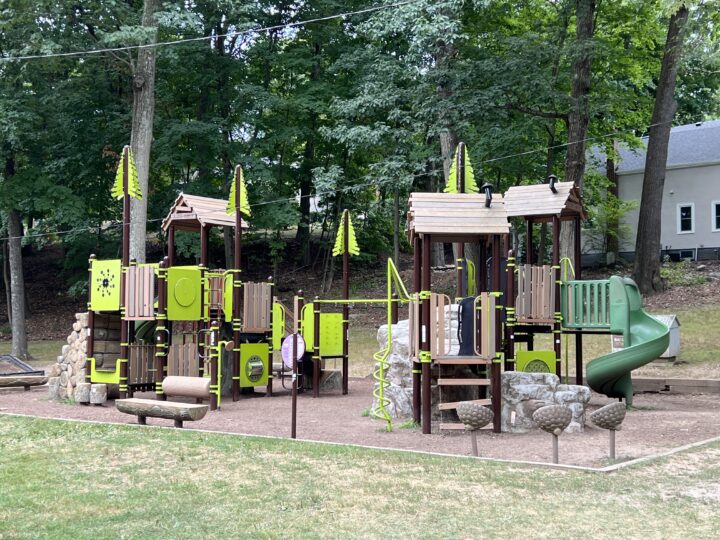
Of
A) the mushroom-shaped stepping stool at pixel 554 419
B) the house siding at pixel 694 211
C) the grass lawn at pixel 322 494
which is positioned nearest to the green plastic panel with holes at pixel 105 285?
the grass lawn at pixel 322 494

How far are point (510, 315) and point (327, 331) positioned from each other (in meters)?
4.91

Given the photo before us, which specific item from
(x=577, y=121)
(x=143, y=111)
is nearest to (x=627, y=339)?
(x=577, y=121)

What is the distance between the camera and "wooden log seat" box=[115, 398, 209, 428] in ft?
36.1

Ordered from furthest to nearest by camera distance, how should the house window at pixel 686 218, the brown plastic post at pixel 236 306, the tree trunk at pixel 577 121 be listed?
the house window at pixel 686 218, the tree trunk at pixel 577 121, the brown plastic post at pixel 236 306

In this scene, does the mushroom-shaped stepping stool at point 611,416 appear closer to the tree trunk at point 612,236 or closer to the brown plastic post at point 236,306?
the brown plastic post at point 236,306

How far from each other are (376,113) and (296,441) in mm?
18018

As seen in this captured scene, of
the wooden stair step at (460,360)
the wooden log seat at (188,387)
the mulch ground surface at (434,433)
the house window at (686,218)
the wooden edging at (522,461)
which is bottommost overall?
the mulch ground surface at (434,433)

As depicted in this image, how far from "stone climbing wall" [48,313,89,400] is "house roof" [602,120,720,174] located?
27.3 metres

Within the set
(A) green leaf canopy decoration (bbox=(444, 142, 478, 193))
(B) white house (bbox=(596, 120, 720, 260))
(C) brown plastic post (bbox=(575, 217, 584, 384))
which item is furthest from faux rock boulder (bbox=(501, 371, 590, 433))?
(B) white house (bbox=(596, 120, 720, 260))

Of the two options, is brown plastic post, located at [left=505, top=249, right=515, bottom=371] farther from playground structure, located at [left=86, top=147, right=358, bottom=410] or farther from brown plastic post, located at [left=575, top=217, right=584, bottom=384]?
playground structure, located at [left=86, top=147, right=358, bottom=410]

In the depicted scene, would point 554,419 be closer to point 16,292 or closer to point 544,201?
point 544,201

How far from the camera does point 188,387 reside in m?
13.5

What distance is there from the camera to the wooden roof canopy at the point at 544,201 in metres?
14.8

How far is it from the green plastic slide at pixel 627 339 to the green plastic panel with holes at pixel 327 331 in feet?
18.7
